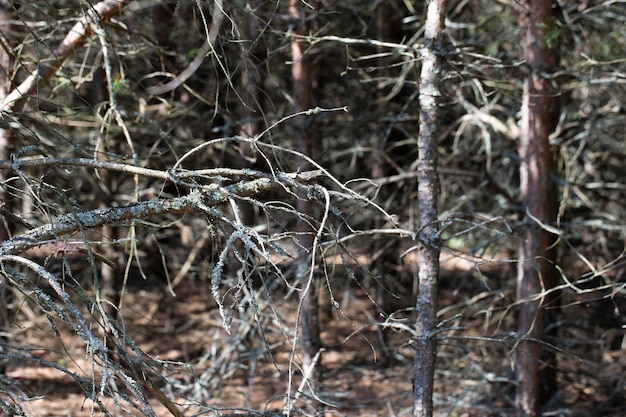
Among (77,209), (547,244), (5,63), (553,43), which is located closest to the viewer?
(77,209)

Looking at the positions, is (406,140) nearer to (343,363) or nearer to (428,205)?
(343,363)

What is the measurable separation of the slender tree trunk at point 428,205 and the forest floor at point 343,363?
1700 mm

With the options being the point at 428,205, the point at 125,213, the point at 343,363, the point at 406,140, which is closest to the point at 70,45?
the point at 125,213

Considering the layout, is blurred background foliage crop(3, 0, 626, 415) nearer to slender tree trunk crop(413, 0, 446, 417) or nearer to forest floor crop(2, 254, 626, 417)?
forest floor crop(2, 254, 626, 417)

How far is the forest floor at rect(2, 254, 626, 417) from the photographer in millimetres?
6711

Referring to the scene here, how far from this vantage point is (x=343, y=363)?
8.87m

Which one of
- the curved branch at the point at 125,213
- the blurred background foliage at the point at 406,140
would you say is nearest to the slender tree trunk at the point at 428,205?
the curved branch at the point at 125,213

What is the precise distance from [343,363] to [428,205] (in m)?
5.11

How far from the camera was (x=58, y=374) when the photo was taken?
817cm

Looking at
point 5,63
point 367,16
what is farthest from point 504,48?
point 5,63

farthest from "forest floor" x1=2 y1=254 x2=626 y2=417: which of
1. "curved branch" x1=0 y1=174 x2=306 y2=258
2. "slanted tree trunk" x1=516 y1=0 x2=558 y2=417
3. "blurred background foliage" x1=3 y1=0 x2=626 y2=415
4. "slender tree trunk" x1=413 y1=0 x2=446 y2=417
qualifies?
"curved branch" x1=0 y1=174 x2=306 y2=258

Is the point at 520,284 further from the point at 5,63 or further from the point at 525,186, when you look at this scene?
the point at 5,63

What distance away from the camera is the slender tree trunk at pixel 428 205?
4.13 metres

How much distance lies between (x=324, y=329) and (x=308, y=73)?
444 cm
